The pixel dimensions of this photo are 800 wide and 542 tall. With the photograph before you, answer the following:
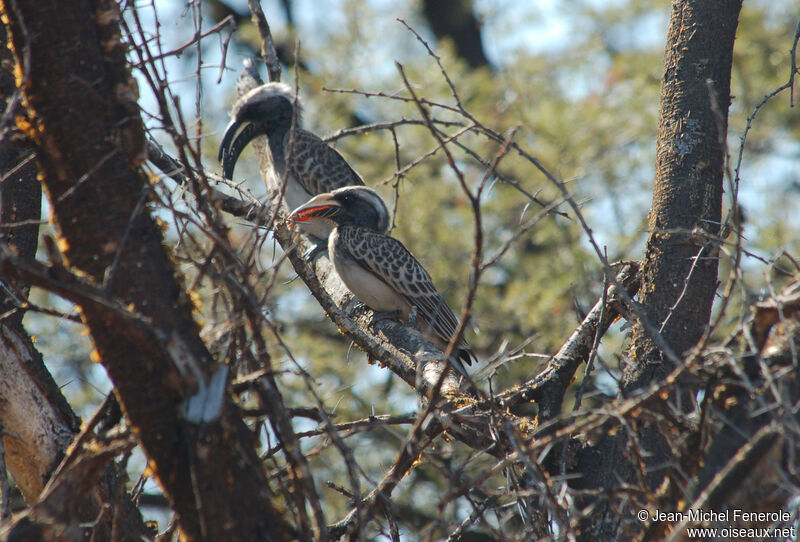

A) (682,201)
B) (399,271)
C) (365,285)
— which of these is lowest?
(682,201)

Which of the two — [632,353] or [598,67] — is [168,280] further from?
[598,67]

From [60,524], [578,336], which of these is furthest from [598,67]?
[60,524]

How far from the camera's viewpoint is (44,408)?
152 inches

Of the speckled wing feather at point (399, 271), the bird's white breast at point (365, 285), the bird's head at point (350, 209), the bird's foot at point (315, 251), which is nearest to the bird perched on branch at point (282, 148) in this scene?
the bird's foot at point (315, 251)

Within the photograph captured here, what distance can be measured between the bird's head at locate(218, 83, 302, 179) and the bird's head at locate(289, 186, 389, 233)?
1324 millimetres

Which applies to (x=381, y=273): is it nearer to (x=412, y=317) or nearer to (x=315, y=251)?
(x=412, y=317)

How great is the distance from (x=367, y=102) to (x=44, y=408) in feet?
32.2

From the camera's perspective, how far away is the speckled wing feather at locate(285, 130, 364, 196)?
7863 mm

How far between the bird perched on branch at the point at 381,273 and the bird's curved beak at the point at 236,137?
1531 millimetres

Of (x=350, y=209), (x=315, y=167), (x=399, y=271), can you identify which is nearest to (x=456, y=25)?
(x=315, y=167)

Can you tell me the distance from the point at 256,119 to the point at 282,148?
0.42 m

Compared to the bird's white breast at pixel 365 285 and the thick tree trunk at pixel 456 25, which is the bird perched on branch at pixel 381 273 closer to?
the bird's white breast at pixel 365 285

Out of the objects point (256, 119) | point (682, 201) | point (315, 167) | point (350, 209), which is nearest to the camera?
point (682, 201)

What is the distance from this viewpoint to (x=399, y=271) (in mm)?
6453
